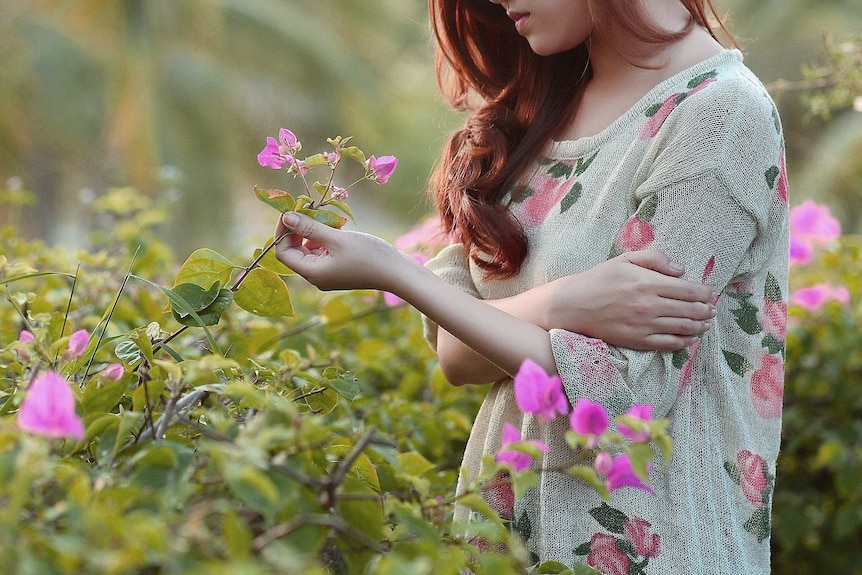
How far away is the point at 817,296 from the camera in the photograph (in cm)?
228

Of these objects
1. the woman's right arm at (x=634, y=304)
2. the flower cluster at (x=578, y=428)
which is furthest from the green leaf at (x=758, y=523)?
the flower cluster at (x=578, y=428)

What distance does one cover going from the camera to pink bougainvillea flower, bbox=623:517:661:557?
1.08 metres

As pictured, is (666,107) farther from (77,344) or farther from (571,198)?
(77,344)

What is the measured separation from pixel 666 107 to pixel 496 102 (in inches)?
14.4

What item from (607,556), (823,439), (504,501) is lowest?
(607,556)

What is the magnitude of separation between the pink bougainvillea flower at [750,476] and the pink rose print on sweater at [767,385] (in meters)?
0.05

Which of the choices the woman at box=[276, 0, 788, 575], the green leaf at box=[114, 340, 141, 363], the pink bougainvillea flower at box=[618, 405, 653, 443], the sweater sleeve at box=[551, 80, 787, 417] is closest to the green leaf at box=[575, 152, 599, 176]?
the woman at box=[276, 0, 788, 575]

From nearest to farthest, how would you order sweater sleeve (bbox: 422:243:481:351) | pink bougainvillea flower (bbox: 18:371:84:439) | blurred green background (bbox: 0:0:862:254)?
pink bougainvillea flower (bbox: 18:371:84:439), sweater sleeve (bbox: 422:243:481:351), blurred green background (bbox: 0:0:862:254)

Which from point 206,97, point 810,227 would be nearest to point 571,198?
point 810,227

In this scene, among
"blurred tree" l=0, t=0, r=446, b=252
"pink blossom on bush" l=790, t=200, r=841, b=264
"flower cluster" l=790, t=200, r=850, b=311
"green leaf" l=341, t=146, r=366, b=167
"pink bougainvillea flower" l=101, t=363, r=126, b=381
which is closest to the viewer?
"pink bougainvillea flower" l=101, t=363, r=126, b=381

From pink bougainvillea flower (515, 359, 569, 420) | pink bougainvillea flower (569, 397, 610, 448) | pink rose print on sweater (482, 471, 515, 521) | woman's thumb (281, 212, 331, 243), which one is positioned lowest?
pink bougainvillea flower (569, 397, 610, 448)

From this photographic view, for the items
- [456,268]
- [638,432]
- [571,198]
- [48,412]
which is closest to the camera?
[48,412]

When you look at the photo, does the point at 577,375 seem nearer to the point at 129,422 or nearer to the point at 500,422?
the point at 500,422

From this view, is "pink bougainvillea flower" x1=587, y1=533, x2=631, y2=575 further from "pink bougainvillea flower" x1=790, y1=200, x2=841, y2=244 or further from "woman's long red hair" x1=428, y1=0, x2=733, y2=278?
"pink bougainvillea flower" x1=790, y1=200, x2=841, y2=244
